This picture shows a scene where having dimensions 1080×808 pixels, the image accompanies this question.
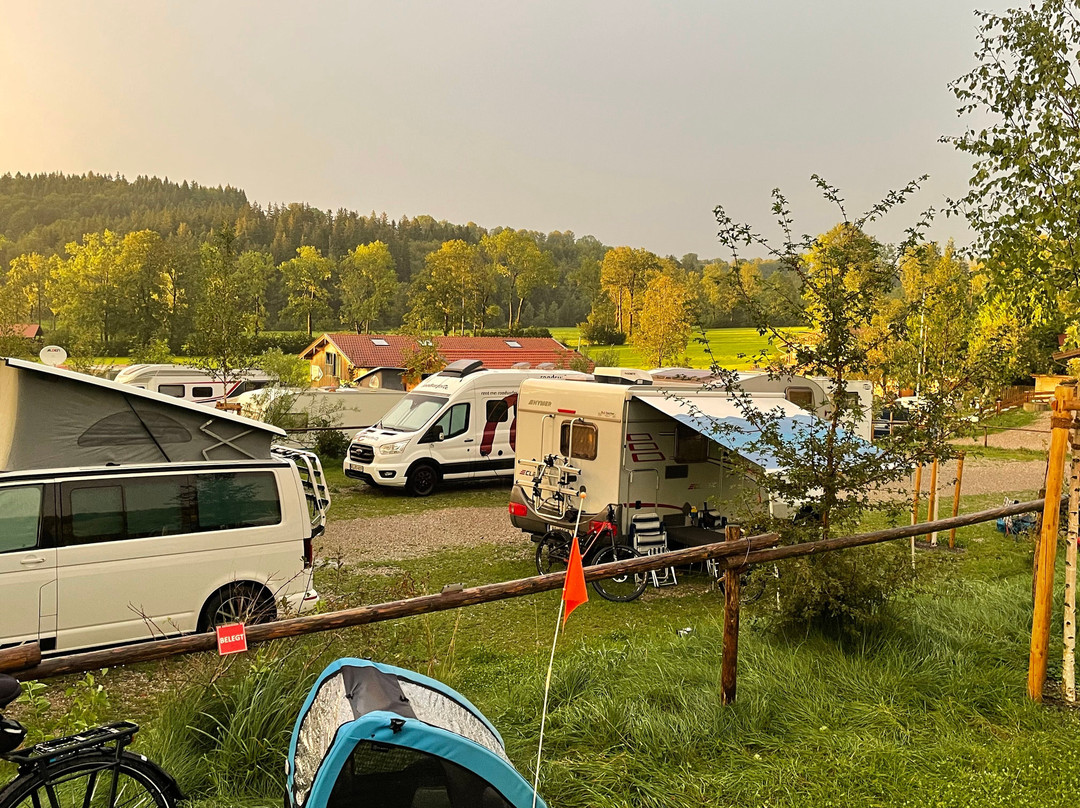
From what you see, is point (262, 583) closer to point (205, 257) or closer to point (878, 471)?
point (878, 471)

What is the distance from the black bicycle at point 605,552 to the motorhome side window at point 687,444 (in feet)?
4.21

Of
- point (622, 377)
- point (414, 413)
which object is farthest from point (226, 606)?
point (414, 413)

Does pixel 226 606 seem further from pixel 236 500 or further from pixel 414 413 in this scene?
pixel 414 413

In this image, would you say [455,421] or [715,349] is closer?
[455,421]

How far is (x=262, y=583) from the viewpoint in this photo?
24.1 feet

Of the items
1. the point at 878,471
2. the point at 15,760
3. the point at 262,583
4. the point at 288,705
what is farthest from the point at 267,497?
the point at 878,471

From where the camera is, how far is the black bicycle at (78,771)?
2943 mm

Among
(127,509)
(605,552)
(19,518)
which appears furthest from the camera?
(605,552)

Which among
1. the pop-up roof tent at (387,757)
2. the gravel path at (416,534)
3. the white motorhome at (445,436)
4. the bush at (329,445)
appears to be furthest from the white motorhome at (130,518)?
the bush at (329,445)

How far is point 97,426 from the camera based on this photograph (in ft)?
25.0

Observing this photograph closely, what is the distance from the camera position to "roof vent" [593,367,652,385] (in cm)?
1476

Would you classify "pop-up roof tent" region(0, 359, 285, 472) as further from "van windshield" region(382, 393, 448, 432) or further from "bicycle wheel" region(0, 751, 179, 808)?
"van windshield" region(382, 393, 448, 432)

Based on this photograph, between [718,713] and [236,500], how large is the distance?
4616 millimetres

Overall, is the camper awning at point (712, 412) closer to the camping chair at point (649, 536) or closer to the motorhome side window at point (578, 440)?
the motorhome side window at point (578, 440)
